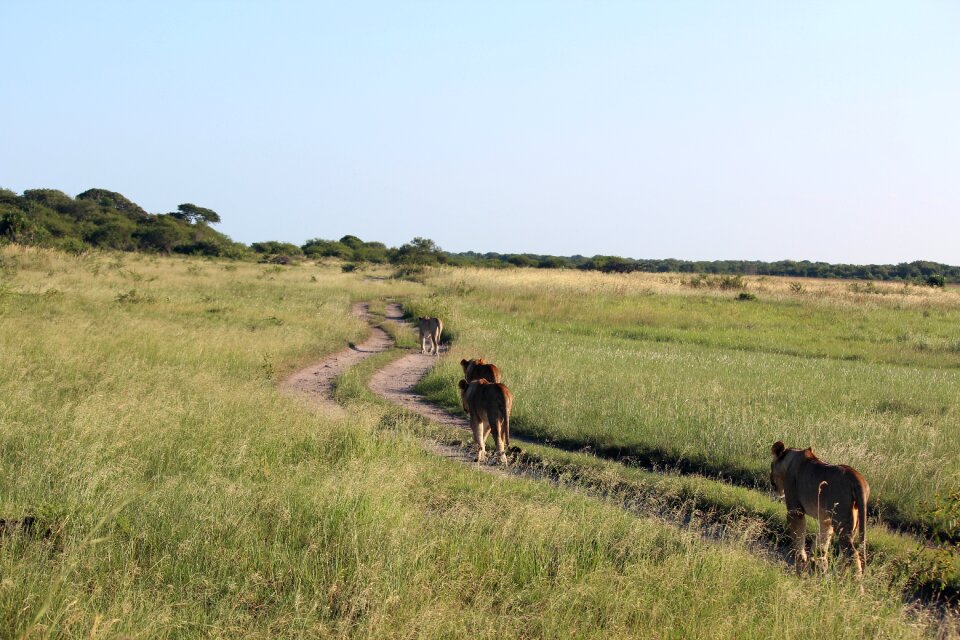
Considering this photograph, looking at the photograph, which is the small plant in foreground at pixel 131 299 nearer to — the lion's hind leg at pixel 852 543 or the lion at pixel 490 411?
the lion at pixel 490 411

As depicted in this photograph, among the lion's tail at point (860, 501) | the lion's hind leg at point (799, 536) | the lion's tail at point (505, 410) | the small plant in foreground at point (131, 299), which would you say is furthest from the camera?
the small plant in foreground at point (131, 299)

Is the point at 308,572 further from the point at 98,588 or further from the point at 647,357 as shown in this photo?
the point at 647,357

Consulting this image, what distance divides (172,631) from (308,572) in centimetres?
97

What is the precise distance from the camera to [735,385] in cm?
1485

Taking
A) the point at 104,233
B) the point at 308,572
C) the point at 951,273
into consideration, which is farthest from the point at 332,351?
the point at 951,273

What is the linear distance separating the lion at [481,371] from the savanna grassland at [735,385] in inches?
39.8

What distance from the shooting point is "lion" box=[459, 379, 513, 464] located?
9.29m

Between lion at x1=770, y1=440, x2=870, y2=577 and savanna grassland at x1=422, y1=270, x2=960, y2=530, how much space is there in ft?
4.75

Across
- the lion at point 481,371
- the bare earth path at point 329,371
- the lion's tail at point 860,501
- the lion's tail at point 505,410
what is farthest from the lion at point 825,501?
the bare earth path at point 329,371

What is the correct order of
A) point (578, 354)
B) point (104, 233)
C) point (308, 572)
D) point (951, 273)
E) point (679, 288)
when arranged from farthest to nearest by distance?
point (951, 273) < point (104, 233) < point (679, 288) < point (578, 354) < point (308, 572)

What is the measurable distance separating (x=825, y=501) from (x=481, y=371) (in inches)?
251

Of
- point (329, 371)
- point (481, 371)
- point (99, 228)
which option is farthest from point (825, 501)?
point (99, 228)

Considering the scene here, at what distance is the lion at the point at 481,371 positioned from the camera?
11320 mm

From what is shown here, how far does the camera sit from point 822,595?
5.12 metres
